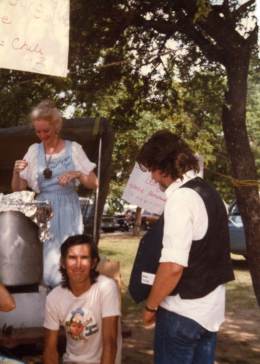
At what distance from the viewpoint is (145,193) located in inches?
181

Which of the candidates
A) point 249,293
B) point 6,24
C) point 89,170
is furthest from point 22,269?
point 249,293

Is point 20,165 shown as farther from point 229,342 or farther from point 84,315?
point 229,342

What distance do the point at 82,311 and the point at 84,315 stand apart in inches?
1.0

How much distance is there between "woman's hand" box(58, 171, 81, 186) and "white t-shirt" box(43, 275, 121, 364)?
0.68m

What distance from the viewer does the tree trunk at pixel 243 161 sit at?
4.39 m

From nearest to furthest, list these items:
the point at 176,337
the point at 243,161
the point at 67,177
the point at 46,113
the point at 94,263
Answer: the point at 176,337 → the point at 94,263 → the point at 67,177 → the point at 46,113 → the point at 243,161

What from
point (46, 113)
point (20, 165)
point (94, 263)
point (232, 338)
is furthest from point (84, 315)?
point (232, 338)

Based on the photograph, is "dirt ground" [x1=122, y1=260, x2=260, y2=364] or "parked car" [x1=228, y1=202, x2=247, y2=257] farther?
"parked car" [x1=228, y1=202, x2=247, y2=257]

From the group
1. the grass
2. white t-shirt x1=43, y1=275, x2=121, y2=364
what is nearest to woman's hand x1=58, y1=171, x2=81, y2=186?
white t-shirt x1=43, y1=275, x2=121, y2=364

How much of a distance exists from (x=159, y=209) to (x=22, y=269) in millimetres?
1558

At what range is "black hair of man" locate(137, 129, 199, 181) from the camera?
112 inches

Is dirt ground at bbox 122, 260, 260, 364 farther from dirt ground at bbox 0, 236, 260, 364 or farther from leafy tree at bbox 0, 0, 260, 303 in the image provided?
leafy tree at bbox 0, 0, 260, 303

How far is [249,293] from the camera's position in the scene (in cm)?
998

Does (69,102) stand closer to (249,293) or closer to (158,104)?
(158,104)
